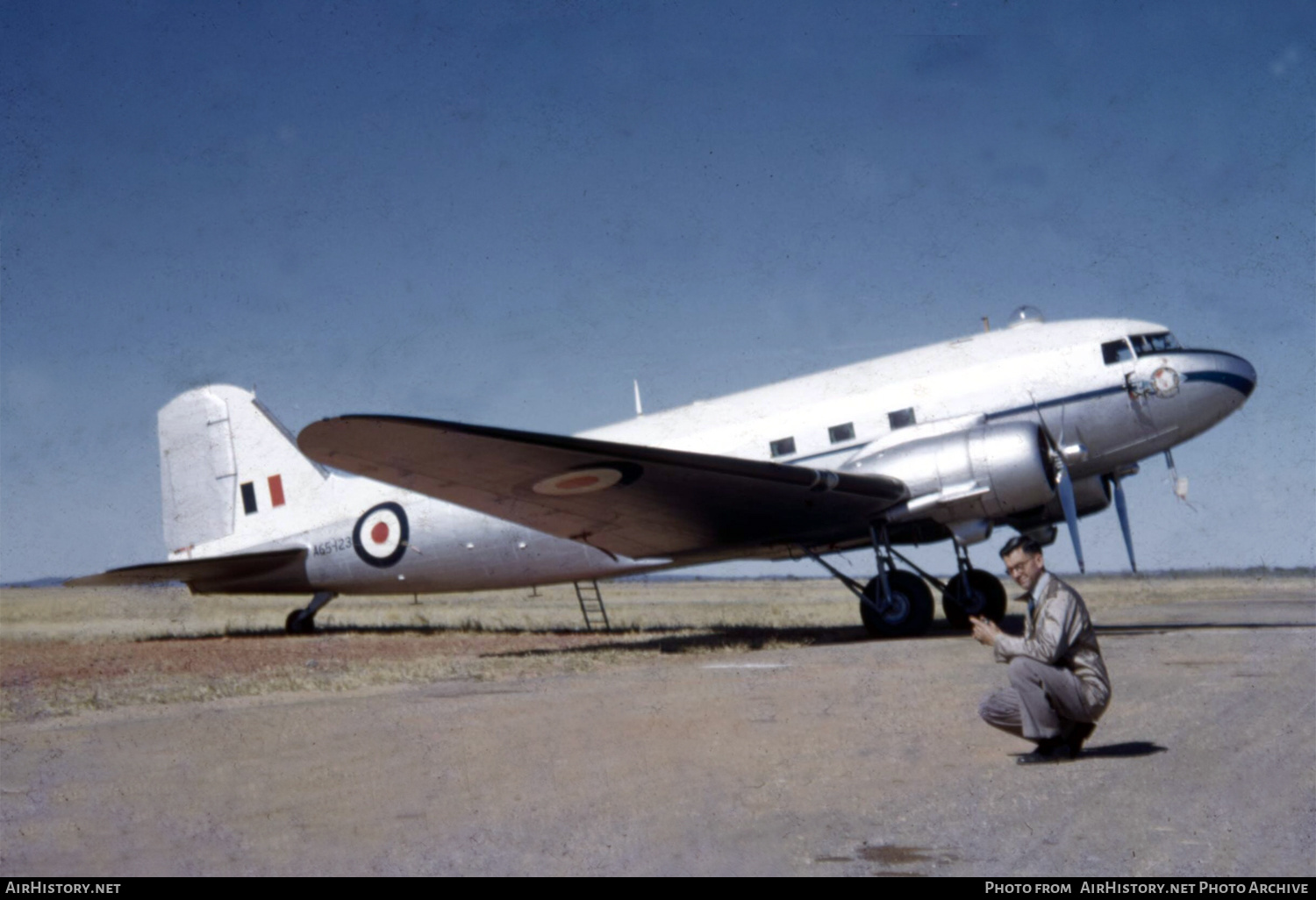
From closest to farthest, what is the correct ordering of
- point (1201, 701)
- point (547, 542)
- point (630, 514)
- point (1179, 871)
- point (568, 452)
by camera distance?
point (1179, 871), point (1201, 701), point (568, 452), point (630, 514), point (547, 542)

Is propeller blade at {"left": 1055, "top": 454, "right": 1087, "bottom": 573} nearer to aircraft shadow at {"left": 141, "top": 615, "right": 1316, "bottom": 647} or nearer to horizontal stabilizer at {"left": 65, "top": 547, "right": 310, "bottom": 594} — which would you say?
aircraft shadow at {"left": 141, "top": 615, "right": 1316, "bottom": 647}

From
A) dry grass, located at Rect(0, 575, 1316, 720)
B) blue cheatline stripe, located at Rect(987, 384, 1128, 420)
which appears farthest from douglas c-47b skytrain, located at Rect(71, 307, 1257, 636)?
dry grass, located at Rect(0, 575, 1316, 720)

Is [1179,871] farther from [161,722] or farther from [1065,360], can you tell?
[1065,360]

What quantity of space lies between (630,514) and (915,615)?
12.1 ft

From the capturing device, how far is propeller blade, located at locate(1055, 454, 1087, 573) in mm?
12712

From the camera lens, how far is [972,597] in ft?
45.7

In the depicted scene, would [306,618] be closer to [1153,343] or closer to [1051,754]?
[1153,343]

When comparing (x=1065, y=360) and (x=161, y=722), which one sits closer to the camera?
(x=161, y=722)

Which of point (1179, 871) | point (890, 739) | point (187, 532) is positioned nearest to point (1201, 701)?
point (890, 739)

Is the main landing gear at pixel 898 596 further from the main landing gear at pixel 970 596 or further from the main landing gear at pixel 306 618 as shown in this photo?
the main landing gear at pixel 306 618

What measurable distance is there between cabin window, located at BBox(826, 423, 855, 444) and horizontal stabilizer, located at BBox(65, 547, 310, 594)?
9607 millimetres

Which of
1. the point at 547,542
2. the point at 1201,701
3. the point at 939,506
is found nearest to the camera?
the point at 1201,701

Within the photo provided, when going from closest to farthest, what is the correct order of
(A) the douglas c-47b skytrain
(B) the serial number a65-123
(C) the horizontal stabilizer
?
1. (A) the douglas c-47b skytrain
2. (B) the serial number a65-123
3. (C) the horizontal stabilizer
